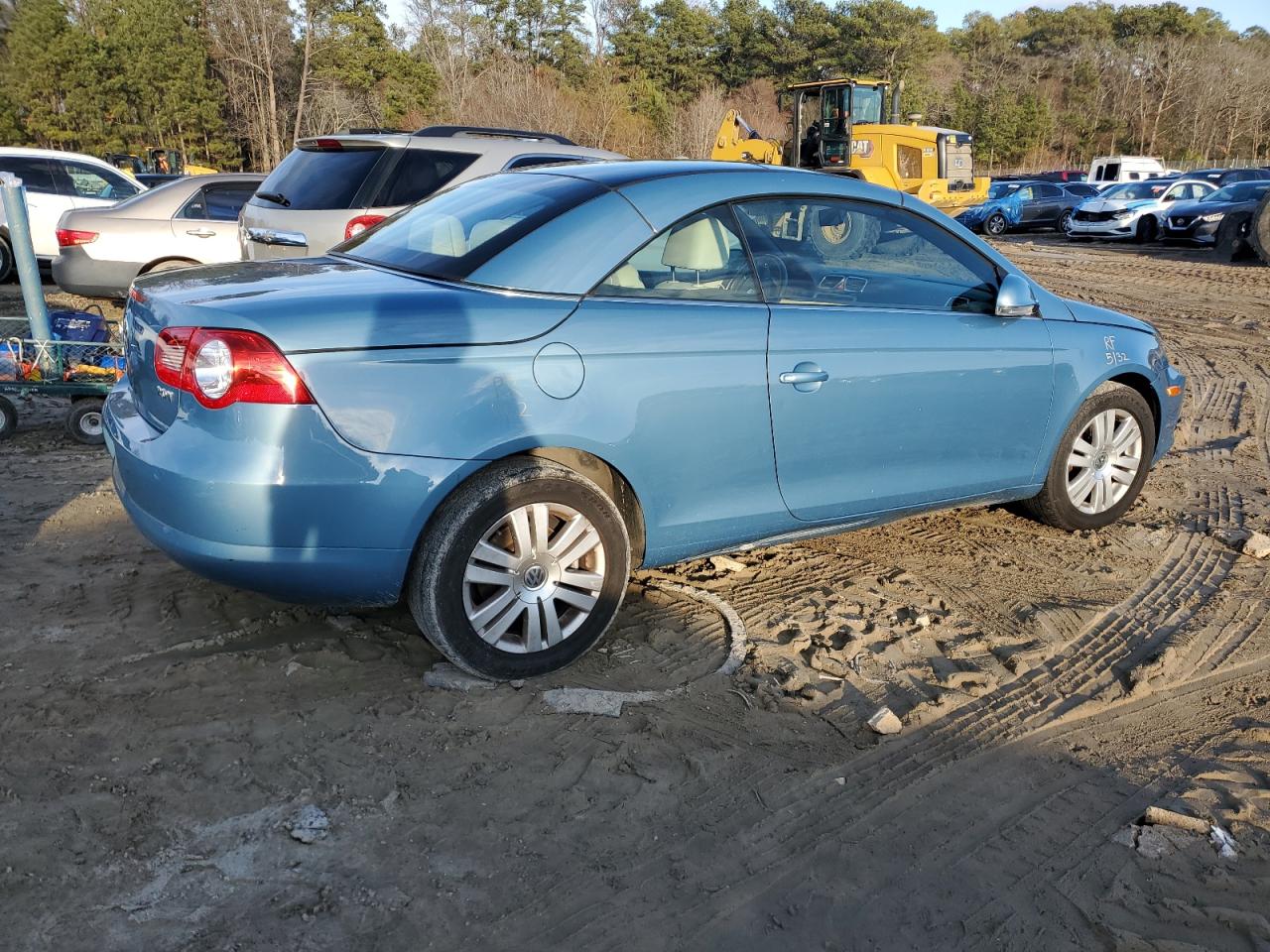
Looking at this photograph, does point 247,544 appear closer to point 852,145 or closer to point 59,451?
point 59,451

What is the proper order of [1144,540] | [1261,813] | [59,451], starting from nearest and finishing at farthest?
[1261,813], [1144,540], [59,451]

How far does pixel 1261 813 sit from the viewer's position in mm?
2996

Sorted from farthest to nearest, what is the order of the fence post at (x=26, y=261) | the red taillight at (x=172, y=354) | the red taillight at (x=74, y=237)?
the red taillight at (x=74, y=237) < the fence post at (x=26, y=261) < the red taillight at (x=172, y=354)

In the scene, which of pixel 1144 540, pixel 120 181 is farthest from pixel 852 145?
pixel 1144 540

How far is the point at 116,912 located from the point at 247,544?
1088 millimetres

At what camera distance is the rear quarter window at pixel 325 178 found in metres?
7.63

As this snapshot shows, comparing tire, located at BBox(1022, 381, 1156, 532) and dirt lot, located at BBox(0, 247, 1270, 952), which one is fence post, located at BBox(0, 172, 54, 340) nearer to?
dirt lot, located at BBox(0, 247, 1270, 952)

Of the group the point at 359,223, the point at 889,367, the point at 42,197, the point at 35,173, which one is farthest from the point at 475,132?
the point at 35,173

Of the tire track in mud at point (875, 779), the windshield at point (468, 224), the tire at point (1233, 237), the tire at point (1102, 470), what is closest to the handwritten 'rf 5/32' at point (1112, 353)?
the tire at point (1102, 470)

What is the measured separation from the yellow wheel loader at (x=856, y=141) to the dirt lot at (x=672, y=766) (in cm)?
2001

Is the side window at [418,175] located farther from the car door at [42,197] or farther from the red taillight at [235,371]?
the car door at [42,197]

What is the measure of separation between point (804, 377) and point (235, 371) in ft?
6.40

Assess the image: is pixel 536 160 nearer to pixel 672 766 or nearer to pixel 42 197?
pixel 672 766

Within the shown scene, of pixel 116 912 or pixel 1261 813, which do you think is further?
pixel 1261 813
